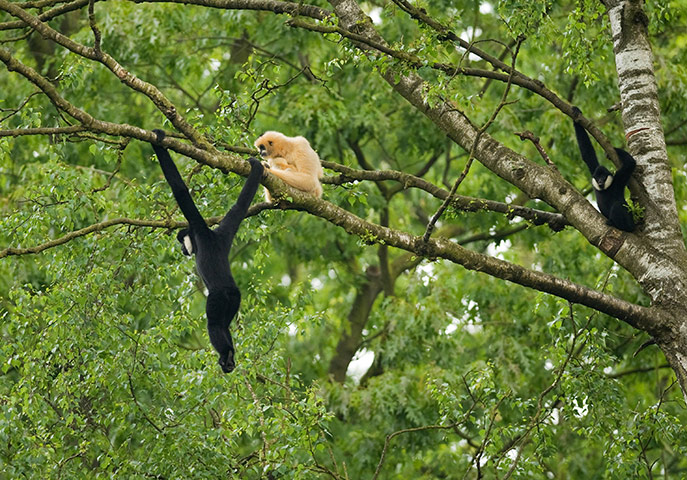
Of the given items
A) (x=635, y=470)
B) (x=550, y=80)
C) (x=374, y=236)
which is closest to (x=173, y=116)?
(x=374, y=236)

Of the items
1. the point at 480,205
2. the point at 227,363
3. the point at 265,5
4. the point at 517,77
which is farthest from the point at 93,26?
the point at 480,205

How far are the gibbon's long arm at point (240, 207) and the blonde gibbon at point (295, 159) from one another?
1508 millimetres

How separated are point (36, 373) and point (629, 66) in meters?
5.11

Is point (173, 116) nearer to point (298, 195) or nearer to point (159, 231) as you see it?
point (298, 195)

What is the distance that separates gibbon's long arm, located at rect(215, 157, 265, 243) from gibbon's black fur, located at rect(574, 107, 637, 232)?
2514mm

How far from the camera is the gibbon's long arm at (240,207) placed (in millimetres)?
4750

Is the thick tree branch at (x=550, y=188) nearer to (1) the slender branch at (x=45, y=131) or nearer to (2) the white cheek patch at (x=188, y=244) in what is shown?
(2) the white cheek patch at (x=188, y=244)

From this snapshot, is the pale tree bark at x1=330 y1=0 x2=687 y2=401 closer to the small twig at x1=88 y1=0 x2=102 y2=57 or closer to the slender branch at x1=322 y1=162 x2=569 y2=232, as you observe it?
the slender branch at x1=322 y1=162 x2=569 y2=232

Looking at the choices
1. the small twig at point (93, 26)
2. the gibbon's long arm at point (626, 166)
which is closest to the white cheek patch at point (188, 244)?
the small twig at point (93, 26)

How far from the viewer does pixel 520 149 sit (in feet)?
40.4

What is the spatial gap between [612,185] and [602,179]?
11.3 inches

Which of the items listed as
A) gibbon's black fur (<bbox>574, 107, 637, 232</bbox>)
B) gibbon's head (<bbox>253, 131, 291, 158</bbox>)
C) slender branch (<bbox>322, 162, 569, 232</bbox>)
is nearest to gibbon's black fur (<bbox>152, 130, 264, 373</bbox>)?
slender branch (<bbox>322, 162, 569, 232</bbox>)

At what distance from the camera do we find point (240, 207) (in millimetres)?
4820

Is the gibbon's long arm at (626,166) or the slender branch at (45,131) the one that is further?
the gibbon's long arm at (626,166)
